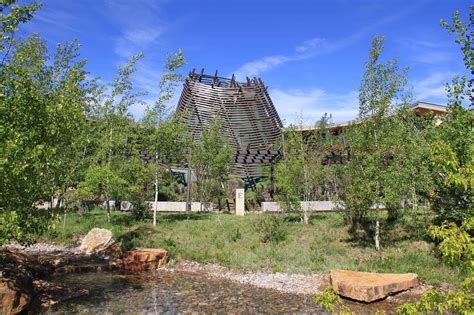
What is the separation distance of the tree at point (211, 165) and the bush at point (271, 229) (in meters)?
9.03

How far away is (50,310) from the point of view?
29.5ft

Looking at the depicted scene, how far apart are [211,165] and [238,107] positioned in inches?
625

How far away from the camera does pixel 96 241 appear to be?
16500 millimetres

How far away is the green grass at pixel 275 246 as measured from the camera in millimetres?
12312

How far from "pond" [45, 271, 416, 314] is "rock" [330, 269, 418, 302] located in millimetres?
223

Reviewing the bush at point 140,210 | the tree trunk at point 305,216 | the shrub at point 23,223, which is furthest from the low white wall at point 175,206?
the shrub at point 23,223

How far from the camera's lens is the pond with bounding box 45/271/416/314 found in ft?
30.5

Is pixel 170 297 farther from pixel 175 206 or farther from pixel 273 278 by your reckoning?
pixel 175 206

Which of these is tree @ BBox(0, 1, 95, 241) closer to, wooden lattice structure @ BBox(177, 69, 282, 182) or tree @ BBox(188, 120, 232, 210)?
tree @ BBox(188, 120, 232, 210)

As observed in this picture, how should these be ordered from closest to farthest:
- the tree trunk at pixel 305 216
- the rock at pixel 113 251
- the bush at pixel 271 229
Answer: the rock at pixel 113 251
the bush at pixel 271 229
the tree trunk at pixel 305 216

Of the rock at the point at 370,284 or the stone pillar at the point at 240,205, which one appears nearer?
the rock at the point at 370,284

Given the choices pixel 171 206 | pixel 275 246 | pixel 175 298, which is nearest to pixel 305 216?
pixel 275 246

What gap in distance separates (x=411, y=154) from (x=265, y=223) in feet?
22.0

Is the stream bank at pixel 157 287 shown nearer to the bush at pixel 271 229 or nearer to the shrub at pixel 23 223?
the shrub at pixel 23 223
